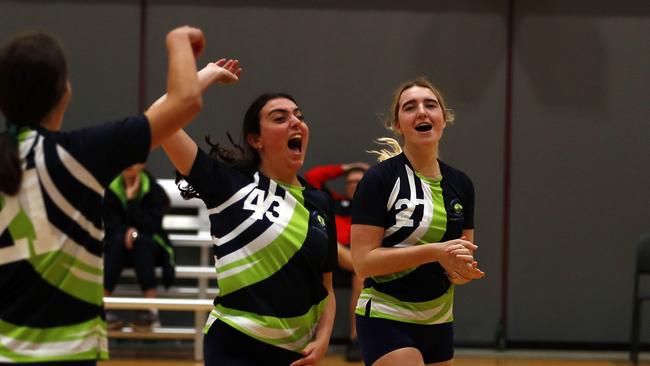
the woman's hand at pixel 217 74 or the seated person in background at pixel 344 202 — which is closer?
the woman's hand at pixel 217 74

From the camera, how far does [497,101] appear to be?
8.07 meters

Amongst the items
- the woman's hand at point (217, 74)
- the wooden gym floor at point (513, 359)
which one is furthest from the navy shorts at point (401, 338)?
the wooden gym floor at point (513, 359)

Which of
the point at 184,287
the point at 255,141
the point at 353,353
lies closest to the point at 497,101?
the point at 353,353

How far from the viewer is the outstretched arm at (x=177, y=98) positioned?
7.10 ft

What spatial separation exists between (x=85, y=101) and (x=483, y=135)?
11.9 ft

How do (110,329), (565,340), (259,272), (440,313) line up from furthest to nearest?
1. (565,340)
2. (110,329)
3. (440,313)
4. (259,272)

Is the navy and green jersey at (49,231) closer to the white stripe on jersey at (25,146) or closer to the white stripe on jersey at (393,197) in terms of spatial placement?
the white stripe on jersey at (25,146)

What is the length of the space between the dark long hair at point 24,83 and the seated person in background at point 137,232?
5.06 meters

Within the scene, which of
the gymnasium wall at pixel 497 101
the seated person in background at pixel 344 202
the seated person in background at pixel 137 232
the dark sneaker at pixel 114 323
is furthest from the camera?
the gymnasium wall at pixel 497 101

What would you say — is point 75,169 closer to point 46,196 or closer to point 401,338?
point 46,196

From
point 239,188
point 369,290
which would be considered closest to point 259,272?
point 239,188

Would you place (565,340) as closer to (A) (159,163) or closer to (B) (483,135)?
(B) (483,135)

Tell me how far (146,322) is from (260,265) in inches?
189

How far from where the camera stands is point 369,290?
351cm
